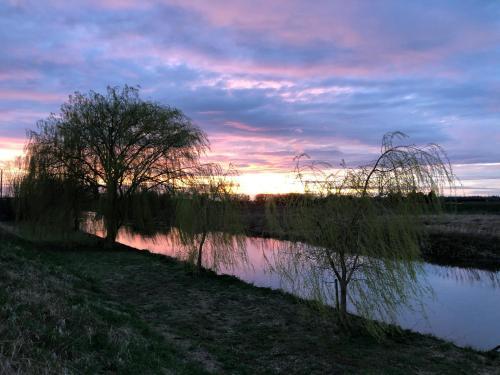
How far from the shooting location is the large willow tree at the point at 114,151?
20.0m

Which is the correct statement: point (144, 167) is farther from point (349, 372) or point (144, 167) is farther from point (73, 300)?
point (349, 372)

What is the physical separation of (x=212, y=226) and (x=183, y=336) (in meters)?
7.07

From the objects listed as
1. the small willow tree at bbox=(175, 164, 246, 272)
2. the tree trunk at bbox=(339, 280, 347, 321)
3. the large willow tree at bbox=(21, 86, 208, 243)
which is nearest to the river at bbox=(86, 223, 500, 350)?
the small willow tree at bbox=(175, 164, 246, 272)

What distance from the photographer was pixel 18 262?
885 centimetres

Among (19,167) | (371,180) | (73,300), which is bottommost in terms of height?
(73,300)

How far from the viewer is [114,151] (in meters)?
20.9

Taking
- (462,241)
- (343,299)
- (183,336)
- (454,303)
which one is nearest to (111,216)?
(183,336)

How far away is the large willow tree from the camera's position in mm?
20047

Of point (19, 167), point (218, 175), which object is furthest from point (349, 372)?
point (19, 167)

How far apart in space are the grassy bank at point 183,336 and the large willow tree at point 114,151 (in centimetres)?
940

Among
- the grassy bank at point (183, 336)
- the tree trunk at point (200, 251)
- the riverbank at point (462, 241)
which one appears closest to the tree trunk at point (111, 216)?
the riverbank at point (462, 241)

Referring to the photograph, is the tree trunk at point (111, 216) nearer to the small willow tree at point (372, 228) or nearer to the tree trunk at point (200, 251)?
the tree trunk at point (200, 251)

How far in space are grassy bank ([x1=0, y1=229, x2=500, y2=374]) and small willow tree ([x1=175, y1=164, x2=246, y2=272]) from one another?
242cm

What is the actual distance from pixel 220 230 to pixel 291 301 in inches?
173
